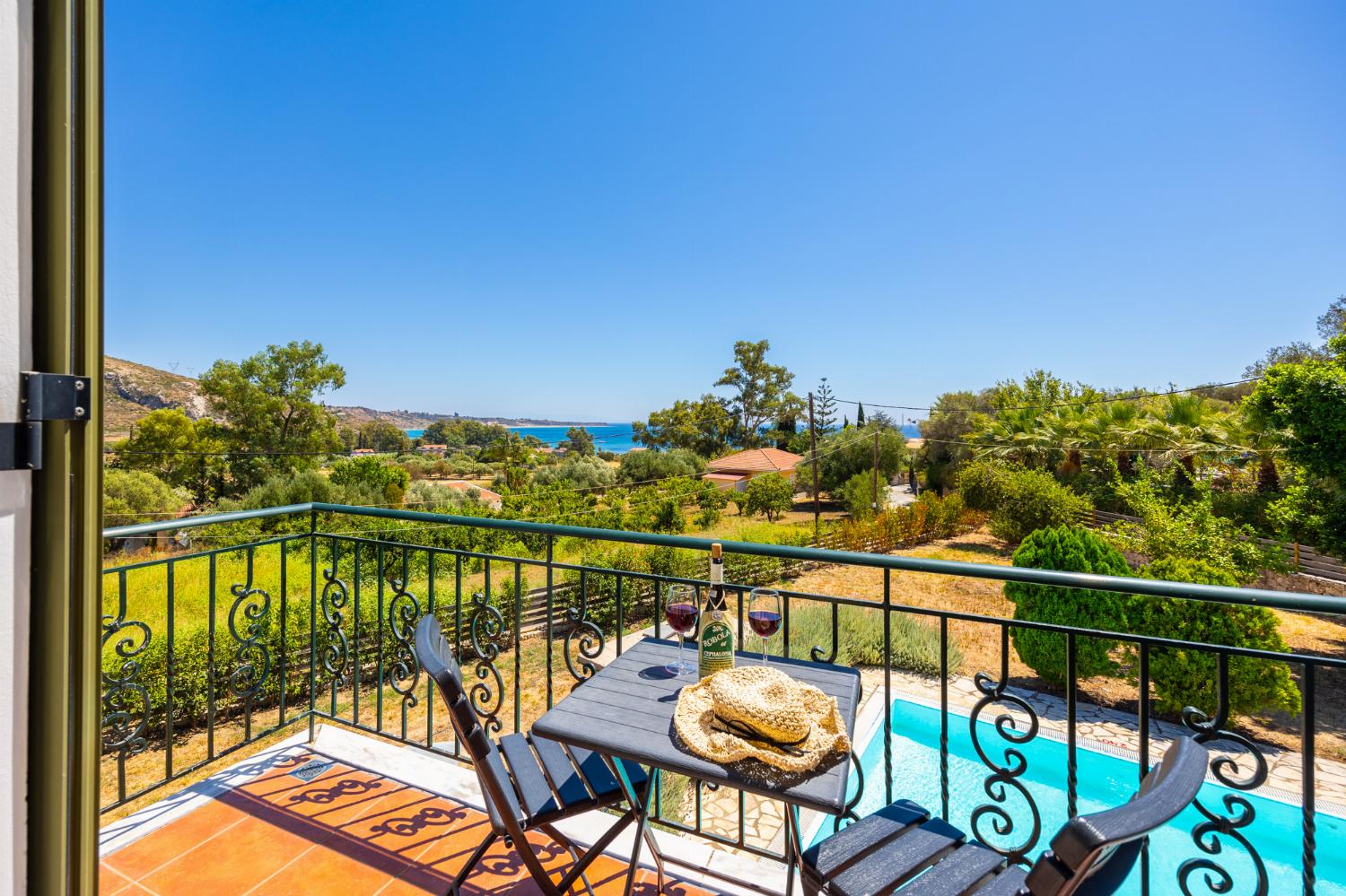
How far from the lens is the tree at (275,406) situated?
984 inches

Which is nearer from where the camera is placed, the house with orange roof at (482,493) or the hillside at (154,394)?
the hillside at (154,394)

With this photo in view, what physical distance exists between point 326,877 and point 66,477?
1.65 metres

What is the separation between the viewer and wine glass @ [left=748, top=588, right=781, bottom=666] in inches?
57.2

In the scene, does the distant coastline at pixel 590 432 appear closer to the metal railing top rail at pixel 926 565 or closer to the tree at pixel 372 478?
the tree at pixel 372 478

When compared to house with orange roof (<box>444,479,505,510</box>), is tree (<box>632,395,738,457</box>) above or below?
above

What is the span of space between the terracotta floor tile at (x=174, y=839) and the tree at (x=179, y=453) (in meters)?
26.4

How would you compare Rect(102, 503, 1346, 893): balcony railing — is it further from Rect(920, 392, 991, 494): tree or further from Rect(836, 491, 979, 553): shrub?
Rect(920, 392, 991, 494): tree

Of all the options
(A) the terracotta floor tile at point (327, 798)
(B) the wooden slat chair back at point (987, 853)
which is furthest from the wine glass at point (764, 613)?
(A) the terracotta floor tile at point (327, 798)

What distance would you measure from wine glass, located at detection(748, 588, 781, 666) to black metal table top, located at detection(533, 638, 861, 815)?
0.48 ft

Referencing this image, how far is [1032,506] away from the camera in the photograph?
690 inches

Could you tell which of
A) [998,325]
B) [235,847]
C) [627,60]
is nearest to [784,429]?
[998,325]

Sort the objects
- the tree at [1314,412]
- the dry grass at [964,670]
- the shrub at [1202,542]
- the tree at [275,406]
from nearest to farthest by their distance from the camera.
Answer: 1. the dry grass at [964,670]
2. the tree at [1314,412]
3. the shrub at [1202,542]
4. the tree at [275,406]

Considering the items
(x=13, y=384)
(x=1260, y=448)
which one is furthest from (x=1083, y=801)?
(x=1260, y=448)

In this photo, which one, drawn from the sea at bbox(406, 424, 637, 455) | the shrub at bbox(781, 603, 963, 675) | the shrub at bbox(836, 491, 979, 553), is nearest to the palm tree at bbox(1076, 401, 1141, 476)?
the shrub at bbox(836, 491, 979, 553)
